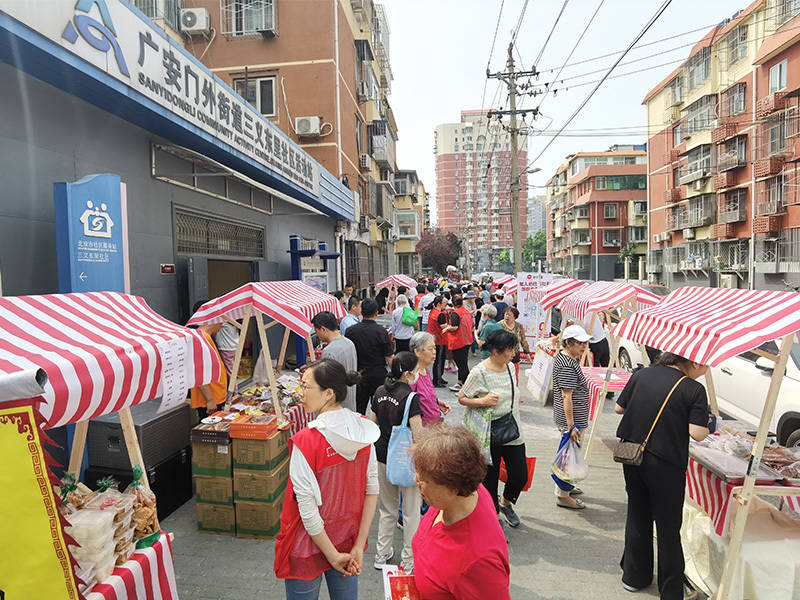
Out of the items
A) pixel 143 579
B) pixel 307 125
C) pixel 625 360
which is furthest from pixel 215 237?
pixel 625 360

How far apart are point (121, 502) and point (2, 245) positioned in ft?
11.6

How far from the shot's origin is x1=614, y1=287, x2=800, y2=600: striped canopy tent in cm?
294

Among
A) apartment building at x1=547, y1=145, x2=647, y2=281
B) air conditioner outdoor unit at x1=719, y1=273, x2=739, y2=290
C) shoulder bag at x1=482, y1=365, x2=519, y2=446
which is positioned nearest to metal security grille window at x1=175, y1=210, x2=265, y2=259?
shoulder bag at x1=482, y1=365, x2=519, y2=446

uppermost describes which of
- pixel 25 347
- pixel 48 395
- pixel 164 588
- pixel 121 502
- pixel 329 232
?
pixel 329 232

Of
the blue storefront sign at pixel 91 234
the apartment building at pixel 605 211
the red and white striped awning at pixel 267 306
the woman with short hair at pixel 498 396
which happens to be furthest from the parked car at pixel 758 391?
the apartment building at pixel 605 211

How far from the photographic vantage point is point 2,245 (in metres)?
4.69

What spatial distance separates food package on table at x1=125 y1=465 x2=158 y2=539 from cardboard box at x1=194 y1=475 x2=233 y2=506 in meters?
1.71

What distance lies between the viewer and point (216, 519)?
4637mm

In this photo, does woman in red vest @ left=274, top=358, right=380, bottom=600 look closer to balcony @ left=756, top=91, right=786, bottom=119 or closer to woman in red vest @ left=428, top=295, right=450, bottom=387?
woman in red vest @ left=428, top=295, right=450, bottom=387

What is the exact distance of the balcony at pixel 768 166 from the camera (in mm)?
26594

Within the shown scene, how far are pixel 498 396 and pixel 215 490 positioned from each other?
288 cm

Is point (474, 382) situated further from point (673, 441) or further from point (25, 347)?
point (25, 347)

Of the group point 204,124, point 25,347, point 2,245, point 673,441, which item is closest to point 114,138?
point 204,124

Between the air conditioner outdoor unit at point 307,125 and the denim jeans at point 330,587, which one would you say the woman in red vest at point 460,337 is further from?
the air conditioner outdoor unit at point 307,125
